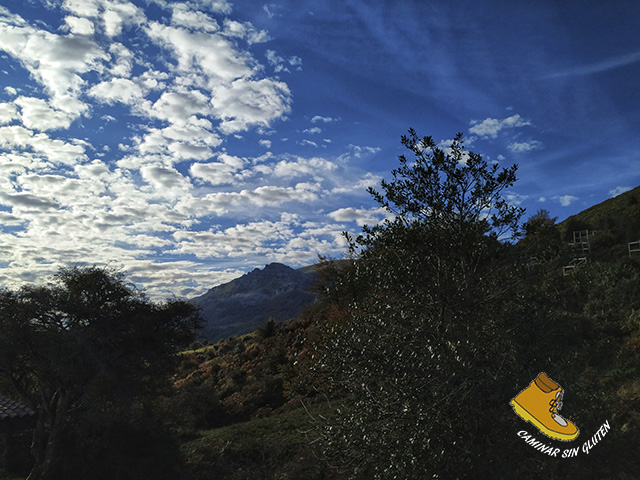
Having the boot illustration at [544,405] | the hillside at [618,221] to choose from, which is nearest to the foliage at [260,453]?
the boot illustration at [544,405]

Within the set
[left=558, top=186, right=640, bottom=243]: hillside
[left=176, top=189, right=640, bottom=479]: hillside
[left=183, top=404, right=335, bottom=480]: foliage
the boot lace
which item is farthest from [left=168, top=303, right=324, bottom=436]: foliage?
[left=558, top=186, right=640, bottom=243]: hillside

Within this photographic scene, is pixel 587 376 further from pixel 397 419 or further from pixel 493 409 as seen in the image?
pixel 397 419

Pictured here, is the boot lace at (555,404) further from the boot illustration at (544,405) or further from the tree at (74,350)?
the tree at (74,350)

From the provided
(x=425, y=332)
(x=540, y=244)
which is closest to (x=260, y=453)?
(x=425, y=332)

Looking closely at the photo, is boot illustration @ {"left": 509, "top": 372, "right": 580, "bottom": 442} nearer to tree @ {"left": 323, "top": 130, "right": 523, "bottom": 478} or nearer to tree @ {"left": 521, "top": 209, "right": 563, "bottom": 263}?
tree @ {"left": 323, "top": 130, "right": 523, "bottom": 478}

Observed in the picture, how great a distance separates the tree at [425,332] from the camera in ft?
30.0

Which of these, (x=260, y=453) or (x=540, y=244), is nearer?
(x=540, y=244)

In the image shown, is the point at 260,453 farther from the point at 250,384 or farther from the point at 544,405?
the point at 250,384

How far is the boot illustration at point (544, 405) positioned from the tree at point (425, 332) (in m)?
0.64

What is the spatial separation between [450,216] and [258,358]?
38.9 m

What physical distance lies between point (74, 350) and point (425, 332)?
725 inches

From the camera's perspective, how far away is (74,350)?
20.0 metres

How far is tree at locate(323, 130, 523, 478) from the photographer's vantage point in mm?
9133

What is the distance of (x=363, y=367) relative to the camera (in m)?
9.98
